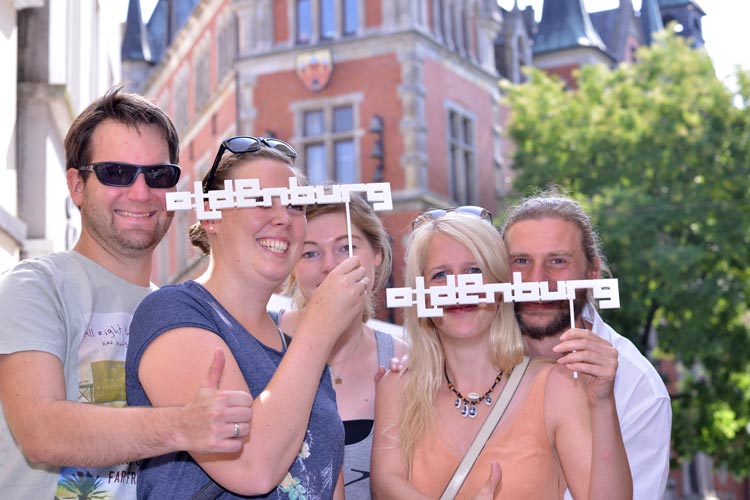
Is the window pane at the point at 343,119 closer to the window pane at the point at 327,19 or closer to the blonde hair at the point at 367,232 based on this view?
the window pane at the point at 327,19

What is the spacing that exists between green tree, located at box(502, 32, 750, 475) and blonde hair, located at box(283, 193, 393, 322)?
1747 cm

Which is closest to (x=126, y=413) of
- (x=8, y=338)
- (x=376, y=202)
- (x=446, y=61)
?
(x=8, y=338)

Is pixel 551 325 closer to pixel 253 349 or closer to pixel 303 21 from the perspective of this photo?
pixel 253 349

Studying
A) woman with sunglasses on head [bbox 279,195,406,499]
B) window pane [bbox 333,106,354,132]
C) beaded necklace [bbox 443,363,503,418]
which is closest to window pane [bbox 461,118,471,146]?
window pane [bbox 333,106,354,132]

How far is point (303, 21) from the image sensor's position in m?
27.0

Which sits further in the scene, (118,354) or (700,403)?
(700,403)

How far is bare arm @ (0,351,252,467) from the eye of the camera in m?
2.71

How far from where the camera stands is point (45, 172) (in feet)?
30.2

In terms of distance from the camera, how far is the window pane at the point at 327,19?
26.6 m

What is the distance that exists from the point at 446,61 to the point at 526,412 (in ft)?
77.9

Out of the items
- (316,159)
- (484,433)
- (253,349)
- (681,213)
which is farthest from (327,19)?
(253,349)

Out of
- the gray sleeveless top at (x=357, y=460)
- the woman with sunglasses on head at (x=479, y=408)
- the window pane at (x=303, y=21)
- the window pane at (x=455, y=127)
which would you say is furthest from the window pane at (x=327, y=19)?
the woman with sunglasses on head at (x=479, y=408)

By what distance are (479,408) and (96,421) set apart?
1387 mm

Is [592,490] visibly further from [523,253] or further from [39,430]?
[39,430]
